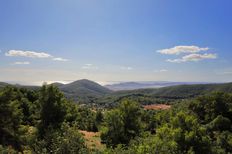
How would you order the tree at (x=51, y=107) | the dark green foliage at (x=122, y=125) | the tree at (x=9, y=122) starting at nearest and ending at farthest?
1. the tree at (x=51, y=107)
2. the tree at (x=9, y=122)
3. the dark green foliage at (x=122, y=125)

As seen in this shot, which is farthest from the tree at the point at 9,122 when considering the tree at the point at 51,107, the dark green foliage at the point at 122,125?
the dark green foliage at the point at 122,125

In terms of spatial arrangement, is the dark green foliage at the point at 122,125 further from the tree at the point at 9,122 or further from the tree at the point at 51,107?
the tree at the point at 9,122

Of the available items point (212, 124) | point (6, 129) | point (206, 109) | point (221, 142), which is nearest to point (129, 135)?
point (6, 129)

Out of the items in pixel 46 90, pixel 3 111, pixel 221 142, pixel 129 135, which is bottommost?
pixel 221 142

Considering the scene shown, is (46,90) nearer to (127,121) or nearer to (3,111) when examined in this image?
(3,111)

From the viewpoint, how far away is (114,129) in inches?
1713

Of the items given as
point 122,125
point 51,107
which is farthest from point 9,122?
point 122,125

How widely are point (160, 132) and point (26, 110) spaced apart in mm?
39371

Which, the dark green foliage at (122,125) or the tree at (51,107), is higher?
the tree at (51,107)

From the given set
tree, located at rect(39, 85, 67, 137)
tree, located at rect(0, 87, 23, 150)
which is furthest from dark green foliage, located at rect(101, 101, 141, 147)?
tree, located at rect(0, 87, 23, 150)

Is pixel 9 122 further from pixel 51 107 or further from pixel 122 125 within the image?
pixel 122 125

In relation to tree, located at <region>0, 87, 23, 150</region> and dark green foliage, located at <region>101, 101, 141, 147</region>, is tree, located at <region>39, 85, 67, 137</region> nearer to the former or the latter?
tree, located at <region>0, 87, 23, 150</region>

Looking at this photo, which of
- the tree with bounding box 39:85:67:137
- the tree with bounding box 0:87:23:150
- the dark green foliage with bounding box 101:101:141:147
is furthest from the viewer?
the dark green foliage with bounding box 101:101:141:147

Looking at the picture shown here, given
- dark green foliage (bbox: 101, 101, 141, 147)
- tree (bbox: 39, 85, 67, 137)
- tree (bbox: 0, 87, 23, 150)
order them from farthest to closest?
1. dark green foliage (bbox: 101, 101, 141, 147)
2. tree (bbox: 0, 87, 23, 150)
3. tree (bbox: 39, 85, 67, 137)
